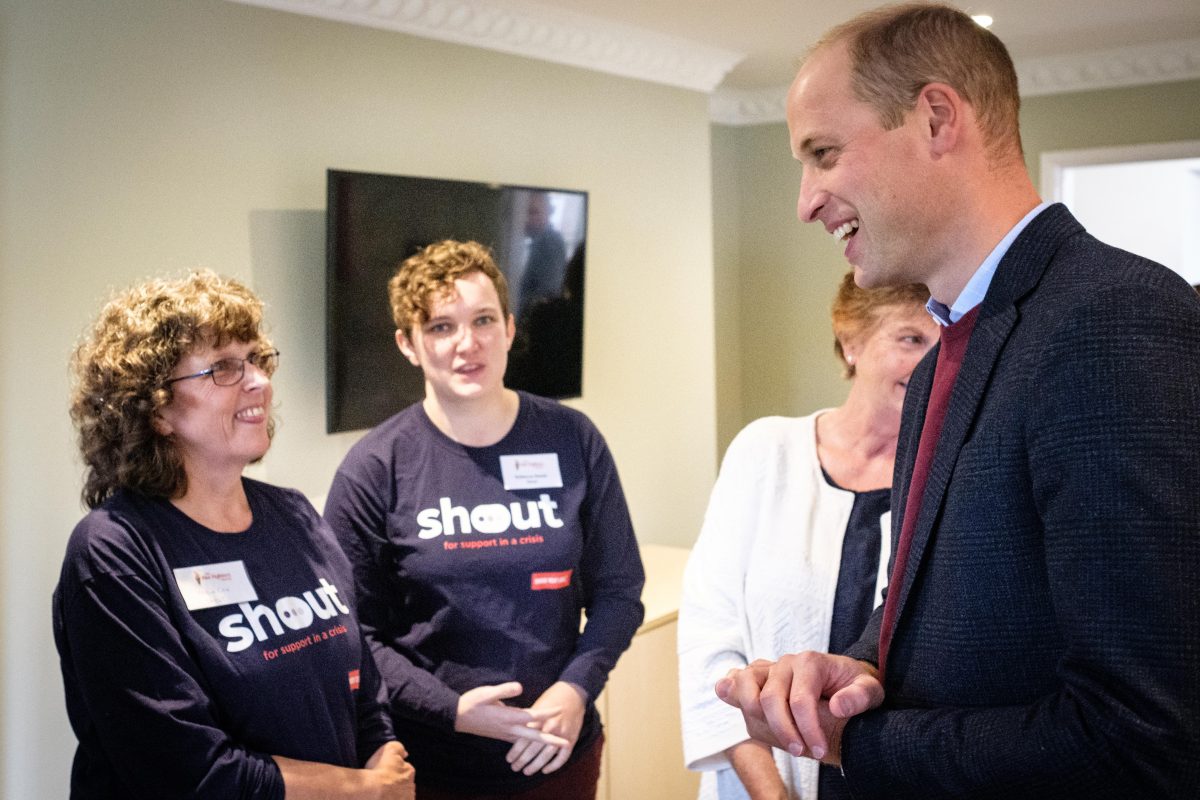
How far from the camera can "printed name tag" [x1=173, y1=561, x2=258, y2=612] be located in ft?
5.14

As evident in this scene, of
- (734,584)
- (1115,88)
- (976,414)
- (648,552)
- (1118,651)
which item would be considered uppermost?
(1115,88)

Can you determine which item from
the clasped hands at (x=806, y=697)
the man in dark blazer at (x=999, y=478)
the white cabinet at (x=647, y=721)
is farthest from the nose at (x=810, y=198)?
the white cabinet at (x=647, y=721)

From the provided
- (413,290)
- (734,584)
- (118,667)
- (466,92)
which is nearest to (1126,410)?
(734,584)

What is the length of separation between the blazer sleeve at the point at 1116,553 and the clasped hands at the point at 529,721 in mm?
1248

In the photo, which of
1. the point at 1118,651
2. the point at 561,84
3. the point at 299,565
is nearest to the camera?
the point at 1118,651

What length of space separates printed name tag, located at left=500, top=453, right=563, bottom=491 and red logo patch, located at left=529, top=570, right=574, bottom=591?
0.18m

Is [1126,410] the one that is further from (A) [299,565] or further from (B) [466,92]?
(B) [466,92]

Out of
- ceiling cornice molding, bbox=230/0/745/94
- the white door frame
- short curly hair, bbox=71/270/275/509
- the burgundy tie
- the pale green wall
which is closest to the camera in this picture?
the burgundy tie

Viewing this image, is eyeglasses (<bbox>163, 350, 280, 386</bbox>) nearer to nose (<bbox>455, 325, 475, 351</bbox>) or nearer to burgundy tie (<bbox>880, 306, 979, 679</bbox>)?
nose (<bbox>455, 325, 475, 351</bbox>)

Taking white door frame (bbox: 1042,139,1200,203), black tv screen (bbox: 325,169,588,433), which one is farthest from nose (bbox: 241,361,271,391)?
white door frame (bbox: 1042,139,1200,203)

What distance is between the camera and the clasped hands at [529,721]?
1.97m

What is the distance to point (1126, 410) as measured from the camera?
0.76 m

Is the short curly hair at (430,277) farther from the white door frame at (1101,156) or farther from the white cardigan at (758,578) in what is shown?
the white door frame at (1101,156)

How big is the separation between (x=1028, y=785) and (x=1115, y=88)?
17.4 feet
